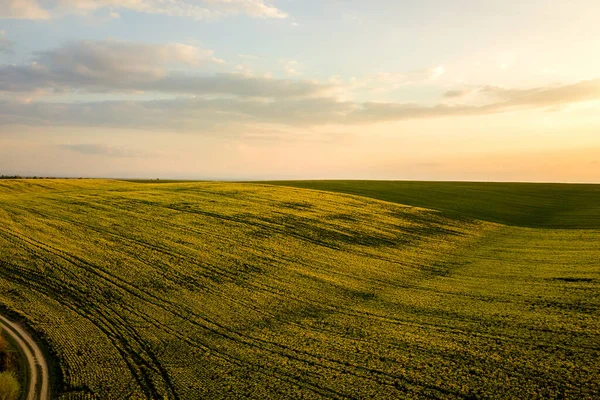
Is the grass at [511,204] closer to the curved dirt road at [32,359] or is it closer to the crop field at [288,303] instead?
the crop field at [288,303]

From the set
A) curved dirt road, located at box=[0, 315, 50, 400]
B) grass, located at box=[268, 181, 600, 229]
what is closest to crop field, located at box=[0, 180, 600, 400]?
curved dirt road, located at box=[0, 315, 50, 400]

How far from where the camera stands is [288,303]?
63.4ft

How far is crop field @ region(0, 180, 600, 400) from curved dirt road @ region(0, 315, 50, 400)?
0.46m

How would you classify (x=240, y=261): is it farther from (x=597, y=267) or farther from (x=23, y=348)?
(x=597, y=267)

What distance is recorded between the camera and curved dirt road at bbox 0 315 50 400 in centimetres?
1195

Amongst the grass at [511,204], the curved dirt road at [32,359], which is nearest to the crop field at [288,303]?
the curved dirt road at [32,359]

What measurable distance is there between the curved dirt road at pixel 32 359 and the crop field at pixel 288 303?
456 mm

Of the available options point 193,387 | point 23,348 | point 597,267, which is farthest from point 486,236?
point 23,348

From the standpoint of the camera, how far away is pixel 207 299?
19.2 metres

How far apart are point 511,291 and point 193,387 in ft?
55.1

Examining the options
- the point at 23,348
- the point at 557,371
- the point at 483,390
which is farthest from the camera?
the point at 23,348

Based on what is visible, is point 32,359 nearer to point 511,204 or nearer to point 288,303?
point 288,303

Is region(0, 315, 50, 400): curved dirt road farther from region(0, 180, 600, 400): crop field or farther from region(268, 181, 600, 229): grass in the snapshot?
region(268, 181, 600, 229): grass

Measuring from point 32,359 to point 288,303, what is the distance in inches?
396
